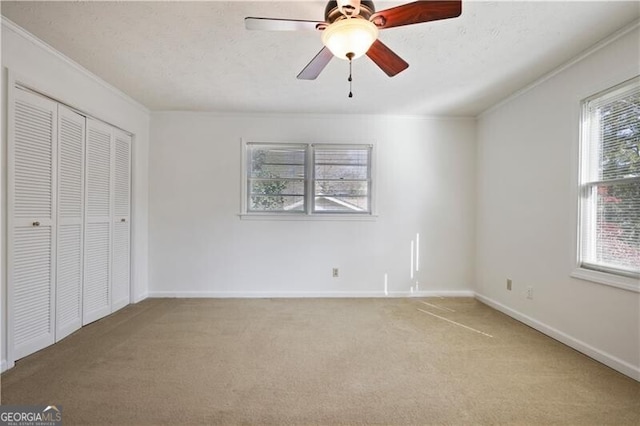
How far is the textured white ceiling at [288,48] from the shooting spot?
6.57 ft

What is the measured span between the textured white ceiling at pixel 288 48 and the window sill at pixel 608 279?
1773mm

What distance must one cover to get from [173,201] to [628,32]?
4654 millimetres

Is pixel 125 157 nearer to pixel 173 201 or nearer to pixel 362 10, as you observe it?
pixel 173 201

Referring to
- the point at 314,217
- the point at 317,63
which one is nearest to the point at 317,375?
the point at 317,63

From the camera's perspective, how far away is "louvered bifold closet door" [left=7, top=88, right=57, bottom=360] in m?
2.24

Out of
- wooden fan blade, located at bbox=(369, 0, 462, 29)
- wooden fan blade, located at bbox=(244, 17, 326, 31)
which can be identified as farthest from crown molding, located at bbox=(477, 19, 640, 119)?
wooden fan blade, located at bbox=(244, 17, 326, 31)

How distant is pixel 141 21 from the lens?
2115 mm

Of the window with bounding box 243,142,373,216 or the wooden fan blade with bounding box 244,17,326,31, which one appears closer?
the wooden fan blade with bounding box 244,17,326,31

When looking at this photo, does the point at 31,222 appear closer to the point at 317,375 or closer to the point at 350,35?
the point at 317,375

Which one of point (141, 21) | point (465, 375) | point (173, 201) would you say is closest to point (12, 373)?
point (173, 201)

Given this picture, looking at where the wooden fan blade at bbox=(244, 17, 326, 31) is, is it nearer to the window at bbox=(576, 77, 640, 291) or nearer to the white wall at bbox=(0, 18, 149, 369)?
the white wall at bbox=(0, 18, 149, 369)

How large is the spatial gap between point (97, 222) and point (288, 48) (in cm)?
258

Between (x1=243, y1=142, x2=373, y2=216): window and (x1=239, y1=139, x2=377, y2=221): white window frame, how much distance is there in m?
0.01

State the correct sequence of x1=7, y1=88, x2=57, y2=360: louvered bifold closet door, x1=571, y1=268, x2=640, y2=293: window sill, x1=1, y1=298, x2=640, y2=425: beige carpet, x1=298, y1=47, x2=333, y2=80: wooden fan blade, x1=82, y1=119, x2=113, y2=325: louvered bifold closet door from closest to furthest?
1. x1=1, y1=298, x2=640, y2=425: beige carpet
2. x1=298, y1=47, x2=333, y2=80: wooden fan blade
3. x1=571, y1=268, x2=640, y2=293: window sill
4. x1=7, y1=88, x2=57, y2=360: louvered bifold closet door
5. x1=82, y1=119, x2=113, y2=325: louvered bifold closet door
